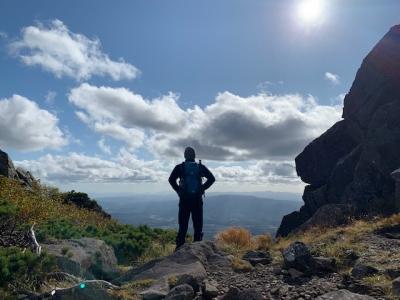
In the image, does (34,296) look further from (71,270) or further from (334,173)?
(334,173)

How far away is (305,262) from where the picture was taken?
20.0 feet

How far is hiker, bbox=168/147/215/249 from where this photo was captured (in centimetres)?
913

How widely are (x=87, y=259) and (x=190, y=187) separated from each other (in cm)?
327

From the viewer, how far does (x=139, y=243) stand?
9.76m

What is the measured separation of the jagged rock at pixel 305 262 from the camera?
6.01 meters

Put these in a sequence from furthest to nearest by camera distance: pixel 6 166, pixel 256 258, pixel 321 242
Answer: pixel 6 166 → pixel 321 242 → pixel 256 258

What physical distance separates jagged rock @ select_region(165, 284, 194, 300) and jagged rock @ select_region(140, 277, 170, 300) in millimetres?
238

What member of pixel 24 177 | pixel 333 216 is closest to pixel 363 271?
pixel 333 216

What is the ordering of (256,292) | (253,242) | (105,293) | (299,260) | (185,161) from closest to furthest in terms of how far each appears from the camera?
(256,292)
(105,293)
(299,260)
(185,161)
(253,242)

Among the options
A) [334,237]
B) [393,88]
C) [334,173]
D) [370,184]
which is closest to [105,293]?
[334,237]

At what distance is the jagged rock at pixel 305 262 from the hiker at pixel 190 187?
11.4 ft

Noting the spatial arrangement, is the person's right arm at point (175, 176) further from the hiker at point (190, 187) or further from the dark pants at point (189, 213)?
the dark pants at point (189, 213)

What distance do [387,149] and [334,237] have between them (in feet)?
29.6

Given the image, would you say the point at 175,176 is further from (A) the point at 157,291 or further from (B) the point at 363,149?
(B) the point at 363,149
